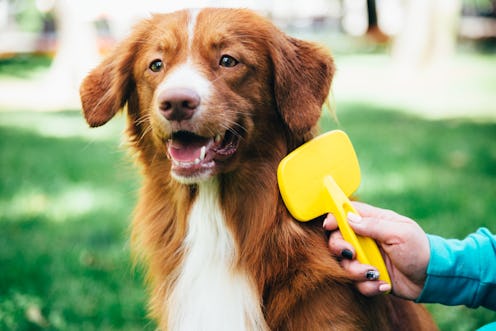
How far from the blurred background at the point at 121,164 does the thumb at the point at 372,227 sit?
31.3 inches

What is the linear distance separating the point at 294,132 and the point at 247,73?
1.30 ft

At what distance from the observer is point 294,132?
298 centimetres

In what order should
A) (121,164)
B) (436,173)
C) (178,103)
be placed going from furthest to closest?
(436,173), (121,164), (178,103)

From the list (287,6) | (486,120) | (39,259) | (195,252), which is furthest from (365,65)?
(287,6)

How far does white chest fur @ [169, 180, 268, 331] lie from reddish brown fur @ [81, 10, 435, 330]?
0.05 m

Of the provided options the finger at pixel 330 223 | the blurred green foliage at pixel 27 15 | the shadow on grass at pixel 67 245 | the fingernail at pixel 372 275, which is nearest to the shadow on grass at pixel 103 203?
the shadow on grass at pixel 67 245

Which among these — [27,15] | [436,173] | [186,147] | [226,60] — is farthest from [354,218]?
[27,15]

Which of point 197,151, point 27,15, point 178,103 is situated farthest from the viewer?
point 27,15

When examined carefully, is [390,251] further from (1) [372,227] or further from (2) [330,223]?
(2) [330,223]

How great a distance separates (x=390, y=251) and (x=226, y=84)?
1.16 meters

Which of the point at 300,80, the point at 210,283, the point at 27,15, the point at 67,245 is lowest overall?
the point at 27,15

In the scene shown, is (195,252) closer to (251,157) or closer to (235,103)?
(251,157)

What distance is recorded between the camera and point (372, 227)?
8.84ft

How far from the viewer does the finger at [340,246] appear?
276cm
